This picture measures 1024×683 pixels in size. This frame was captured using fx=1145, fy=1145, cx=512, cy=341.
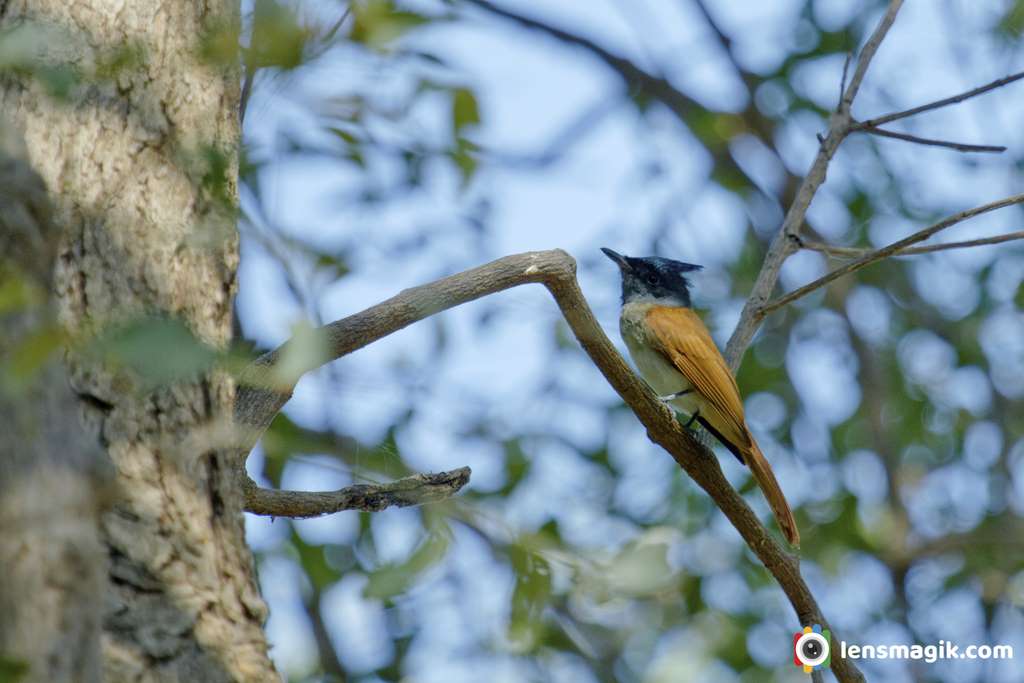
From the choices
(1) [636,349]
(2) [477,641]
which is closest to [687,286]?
(1) [636,349]

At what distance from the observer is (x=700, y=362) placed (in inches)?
228

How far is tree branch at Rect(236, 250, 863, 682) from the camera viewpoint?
2846mm

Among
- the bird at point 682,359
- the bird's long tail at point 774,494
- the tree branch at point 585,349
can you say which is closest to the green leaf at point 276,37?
the tree branch at point 585,349

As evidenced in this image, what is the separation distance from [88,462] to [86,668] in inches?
11.2

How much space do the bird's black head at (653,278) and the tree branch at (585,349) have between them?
296 cm

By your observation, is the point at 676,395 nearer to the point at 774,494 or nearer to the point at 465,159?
the point at 774,494

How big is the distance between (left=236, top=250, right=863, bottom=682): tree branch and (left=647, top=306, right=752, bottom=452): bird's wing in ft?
4.21

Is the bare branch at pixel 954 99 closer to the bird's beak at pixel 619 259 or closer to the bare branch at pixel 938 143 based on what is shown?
the bare branch at pixel 938 143

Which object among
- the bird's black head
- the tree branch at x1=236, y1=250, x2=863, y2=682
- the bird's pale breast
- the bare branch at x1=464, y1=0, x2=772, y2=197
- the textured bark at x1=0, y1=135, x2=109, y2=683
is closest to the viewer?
the textured bark at x1=0, y1=135, x2=109, y2=683

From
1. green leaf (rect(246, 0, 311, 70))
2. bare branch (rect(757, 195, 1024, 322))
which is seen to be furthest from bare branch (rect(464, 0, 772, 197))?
green leaf (rect(246, 0, 311, 70))

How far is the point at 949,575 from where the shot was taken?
7945 millimetres

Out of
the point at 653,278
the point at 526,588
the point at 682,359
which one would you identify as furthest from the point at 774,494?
the point at 526,588

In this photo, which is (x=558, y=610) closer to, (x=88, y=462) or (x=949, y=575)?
(x=949, y=575)

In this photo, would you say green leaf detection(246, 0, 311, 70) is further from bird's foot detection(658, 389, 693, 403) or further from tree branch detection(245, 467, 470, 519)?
bird's foot detection(658, 389, 693, 403)
